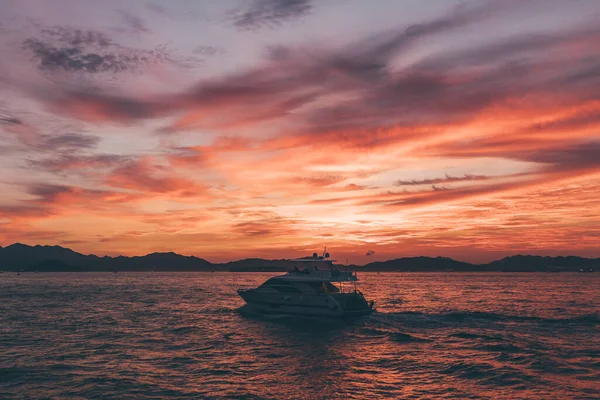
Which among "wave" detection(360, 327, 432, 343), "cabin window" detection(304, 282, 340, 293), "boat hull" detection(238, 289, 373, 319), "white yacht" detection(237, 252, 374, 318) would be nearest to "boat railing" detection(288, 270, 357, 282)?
"white yacht" detection(237, 252, 374, 318)

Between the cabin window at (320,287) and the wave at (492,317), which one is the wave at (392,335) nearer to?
the cabin window at (320,287)

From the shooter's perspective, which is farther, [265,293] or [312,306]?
[265,293]

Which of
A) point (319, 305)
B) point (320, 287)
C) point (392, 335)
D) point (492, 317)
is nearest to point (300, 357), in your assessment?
point (392, 335)

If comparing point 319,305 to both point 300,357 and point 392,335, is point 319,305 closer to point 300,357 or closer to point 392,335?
point 392,335

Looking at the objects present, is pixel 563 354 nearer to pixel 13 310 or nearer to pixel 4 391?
pixel 4 391

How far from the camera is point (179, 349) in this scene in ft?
112

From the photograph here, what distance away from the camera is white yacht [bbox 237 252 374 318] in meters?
46.4

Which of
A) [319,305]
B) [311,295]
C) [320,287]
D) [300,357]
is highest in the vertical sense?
[320,287]

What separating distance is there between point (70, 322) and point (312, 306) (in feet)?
83.9

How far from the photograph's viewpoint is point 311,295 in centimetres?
4719

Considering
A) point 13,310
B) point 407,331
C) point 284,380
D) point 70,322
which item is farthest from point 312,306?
point 13,310

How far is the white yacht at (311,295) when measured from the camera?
46.4 meters

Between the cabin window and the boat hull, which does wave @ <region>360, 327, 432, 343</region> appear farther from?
the cabin window

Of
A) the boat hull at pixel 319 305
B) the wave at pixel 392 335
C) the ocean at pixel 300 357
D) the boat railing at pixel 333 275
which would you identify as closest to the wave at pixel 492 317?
the ocean at pixel 300 357
